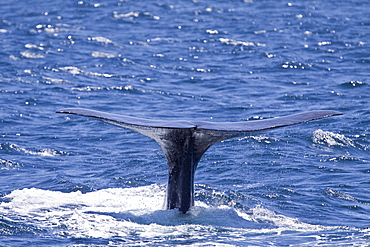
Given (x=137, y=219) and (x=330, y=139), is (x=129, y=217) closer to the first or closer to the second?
(x=137, y=219)

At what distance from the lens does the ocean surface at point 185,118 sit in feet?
29.8

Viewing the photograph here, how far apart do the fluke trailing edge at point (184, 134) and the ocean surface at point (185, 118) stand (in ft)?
1.17

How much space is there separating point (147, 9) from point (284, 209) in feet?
81.3

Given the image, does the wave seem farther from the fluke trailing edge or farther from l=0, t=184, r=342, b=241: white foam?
the fluke trailing edge

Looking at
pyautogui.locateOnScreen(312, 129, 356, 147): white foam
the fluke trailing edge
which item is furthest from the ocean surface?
the fluke trailing edge

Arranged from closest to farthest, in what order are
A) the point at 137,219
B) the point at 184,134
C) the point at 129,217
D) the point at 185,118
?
the point at 184,134 < the point at 137,219 < the point at 129,217 < the point at 185,118

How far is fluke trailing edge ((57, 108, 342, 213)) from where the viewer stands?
8.33 m

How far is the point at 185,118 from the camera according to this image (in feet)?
53.2

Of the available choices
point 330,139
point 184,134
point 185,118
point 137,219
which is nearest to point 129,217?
point 137,219

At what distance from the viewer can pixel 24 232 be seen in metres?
8.73

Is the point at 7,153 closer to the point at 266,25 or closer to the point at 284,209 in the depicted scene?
the point at 284,209

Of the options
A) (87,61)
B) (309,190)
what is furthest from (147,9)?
(309,190)

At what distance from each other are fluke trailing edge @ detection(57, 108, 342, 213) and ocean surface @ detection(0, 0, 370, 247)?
36 cm

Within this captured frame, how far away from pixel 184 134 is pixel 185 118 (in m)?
7.58
